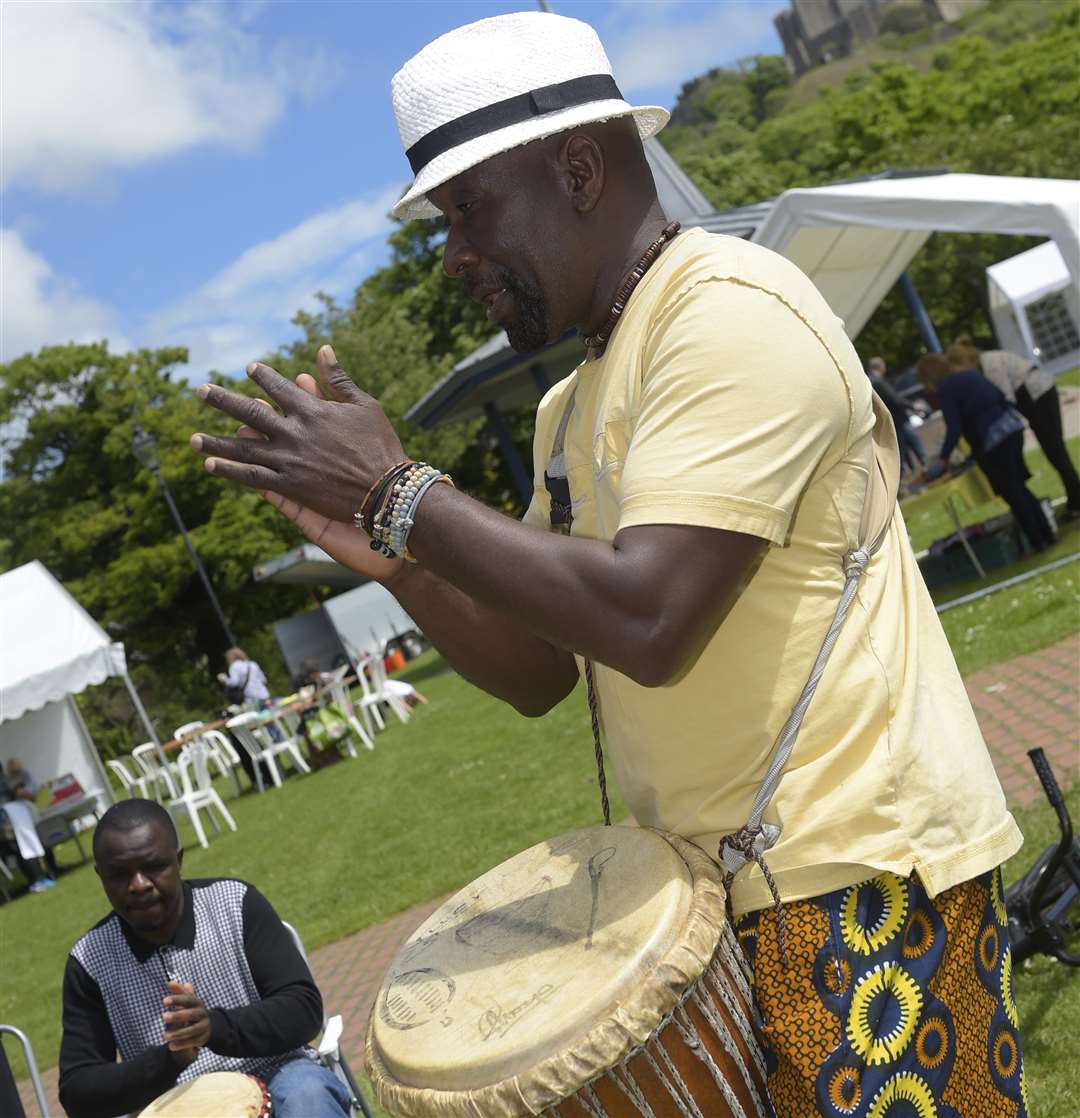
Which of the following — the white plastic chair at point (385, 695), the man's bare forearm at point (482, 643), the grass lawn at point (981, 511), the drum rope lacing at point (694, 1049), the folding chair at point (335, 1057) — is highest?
the man's bare forearm at point (482, 643)

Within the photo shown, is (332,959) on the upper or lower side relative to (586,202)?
lower

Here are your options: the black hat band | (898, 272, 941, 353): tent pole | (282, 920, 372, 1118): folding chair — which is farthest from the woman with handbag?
the black hat band

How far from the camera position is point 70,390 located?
4484cm

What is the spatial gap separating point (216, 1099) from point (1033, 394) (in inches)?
387

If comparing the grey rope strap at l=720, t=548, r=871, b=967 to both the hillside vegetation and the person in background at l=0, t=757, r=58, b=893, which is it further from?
the hillside vegetation

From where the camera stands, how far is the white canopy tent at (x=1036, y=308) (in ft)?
91.1

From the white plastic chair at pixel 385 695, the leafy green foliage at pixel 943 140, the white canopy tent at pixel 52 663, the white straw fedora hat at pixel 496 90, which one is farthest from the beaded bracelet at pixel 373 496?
the leafy green foliage at pixel 943 140

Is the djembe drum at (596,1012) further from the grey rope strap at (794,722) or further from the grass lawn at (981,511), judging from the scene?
the grass lawn at (981,511)

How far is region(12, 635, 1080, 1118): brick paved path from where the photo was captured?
20.7ft

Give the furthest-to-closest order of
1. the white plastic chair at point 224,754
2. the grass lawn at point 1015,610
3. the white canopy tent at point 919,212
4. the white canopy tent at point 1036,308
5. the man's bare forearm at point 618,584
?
1. the white canopy tent at point 1036,308
2. the white plastic chair at point 224,754
3. the white canopy tent at point 919,212
4. the grass lawn at point 1015,610
5. the man's bare forearm at point 618,584

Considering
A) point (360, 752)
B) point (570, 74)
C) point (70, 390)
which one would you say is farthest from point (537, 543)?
point (70, 390)

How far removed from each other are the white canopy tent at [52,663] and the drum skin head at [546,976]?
17136 millimetres

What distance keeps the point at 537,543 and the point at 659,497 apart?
0.15 m

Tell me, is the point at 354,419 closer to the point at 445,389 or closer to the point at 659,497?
the point at 659,497
